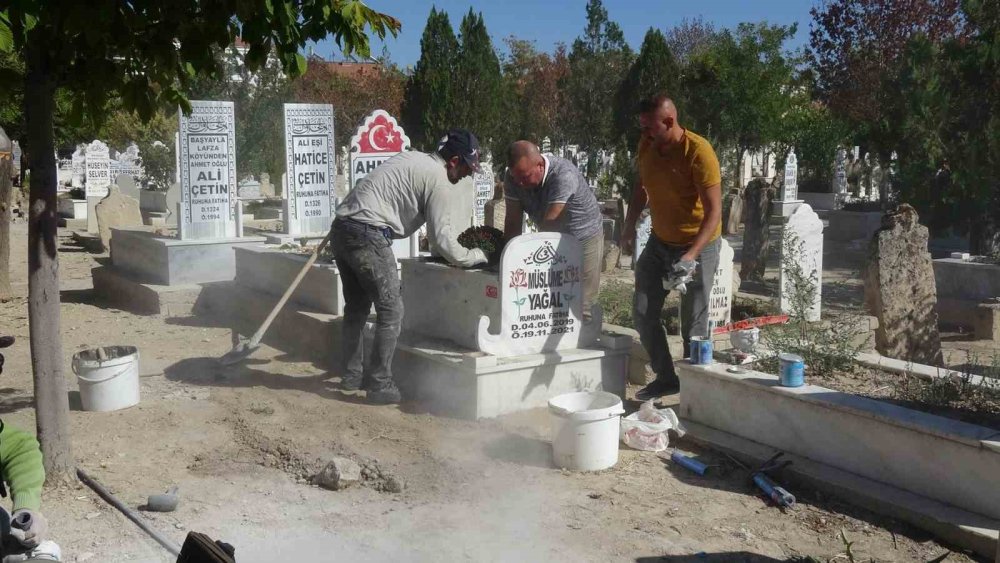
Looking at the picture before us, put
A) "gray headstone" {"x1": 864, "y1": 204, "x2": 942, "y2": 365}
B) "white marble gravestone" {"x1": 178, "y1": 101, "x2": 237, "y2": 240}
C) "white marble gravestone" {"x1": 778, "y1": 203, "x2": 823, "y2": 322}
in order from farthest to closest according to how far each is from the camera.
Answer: "white marble gravestone" {"x1": 178, "y1": 101, "x2": 237, "y2": 240}, "white marble gravestone" {"x1": 778, "y1": 203, "x2": 823, "y2": 322}, "gray headstone" {"x1": 864, "y1": 204, "x2": 942, "y2": 365}

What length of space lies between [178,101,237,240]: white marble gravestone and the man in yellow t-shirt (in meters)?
6.41

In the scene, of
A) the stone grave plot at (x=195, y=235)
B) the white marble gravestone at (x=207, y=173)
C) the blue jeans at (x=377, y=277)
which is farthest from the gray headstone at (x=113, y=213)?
the blue jeans at (x=377, y=277)

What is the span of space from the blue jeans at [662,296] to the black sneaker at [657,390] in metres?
0.02

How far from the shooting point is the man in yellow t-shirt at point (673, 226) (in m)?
6.01

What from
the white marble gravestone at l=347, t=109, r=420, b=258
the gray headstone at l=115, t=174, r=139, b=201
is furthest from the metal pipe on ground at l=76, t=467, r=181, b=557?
the gray headstone at l=115, t=174, r=139, b=201

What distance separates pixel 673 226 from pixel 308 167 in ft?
20.5

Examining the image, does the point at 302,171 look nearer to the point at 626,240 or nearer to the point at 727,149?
the point at 626,240

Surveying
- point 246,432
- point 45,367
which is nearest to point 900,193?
point 246,432

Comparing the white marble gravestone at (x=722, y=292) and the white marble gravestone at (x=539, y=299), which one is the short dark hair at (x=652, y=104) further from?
the white marble gravestone at (x=722, y=292)

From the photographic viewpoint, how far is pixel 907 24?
25.0 m

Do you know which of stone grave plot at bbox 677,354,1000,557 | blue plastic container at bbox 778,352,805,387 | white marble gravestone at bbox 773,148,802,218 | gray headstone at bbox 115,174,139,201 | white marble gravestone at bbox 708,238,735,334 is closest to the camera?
stone grave plot at bbox 677,354,1000,557

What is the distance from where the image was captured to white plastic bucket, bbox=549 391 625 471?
5230mm

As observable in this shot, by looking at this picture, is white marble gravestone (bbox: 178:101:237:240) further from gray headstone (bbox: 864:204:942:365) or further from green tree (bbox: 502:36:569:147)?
green tree (bbox: 502:36:569:147)

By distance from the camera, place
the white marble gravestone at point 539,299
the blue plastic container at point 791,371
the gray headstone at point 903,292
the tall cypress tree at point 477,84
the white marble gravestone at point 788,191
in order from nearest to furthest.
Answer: the blue plastic container at point 791,371 < the white marble gravestone at point 539,299 < the gray headstone at point 903,292 < the white marble gravestone at point 788,191 < the tall cypress tree at point 477,84
